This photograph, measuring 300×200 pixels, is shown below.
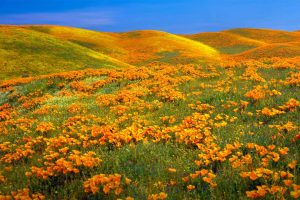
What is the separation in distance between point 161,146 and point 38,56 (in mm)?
43910

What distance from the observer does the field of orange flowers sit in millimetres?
6707

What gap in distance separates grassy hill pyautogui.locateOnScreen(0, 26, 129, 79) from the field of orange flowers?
28.1 m

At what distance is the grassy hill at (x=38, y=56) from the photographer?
45.1 metres

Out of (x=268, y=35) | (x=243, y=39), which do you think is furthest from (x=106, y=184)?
(x=268, y=35)

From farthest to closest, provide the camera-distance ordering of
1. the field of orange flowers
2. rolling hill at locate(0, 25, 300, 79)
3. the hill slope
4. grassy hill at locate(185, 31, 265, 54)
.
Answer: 1. grassy hill at locate(185, 31, 265, 54)
2. the hill slope
3. rolling hill at locate(0, 25, 300, 79)
4. the field of orange flowers

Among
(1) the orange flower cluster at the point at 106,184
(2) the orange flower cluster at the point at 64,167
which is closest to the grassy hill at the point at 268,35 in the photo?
(2) the orange flower cluster at the point at 64,167

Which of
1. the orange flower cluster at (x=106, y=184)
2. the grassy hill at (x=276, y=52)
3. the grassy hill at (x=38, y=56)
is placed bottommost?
the orange flower cluster at (x=106, y=184)

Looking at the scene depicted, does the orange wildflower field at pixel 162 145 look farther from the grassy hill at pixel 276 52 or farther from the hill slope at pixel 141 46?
the hill slope at pixel 141 46

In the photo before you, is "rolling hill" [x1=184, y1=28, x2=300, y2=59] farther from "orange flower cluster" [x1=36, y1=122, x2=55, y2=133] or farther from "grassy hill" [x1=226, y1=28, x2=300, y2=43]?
"orange flower cluster" [x1=36, y1=122, x2=55, y2=133]

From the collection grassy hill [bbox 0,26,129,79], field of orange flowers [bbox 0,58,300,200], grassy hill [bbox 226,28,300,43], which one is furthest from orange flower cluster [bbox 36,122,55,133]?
grassy hill [bbox 226,28,300,43]

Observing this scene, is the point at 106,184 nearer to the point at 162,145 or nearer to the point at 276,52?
the point at 162,145

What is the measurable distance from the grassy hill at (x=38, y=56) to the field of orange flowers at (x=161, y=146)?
1108 inches

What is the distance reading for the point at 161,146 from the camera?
31.3 ft

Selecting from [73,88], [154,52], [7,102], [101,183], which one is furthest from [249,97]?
[154,52]
